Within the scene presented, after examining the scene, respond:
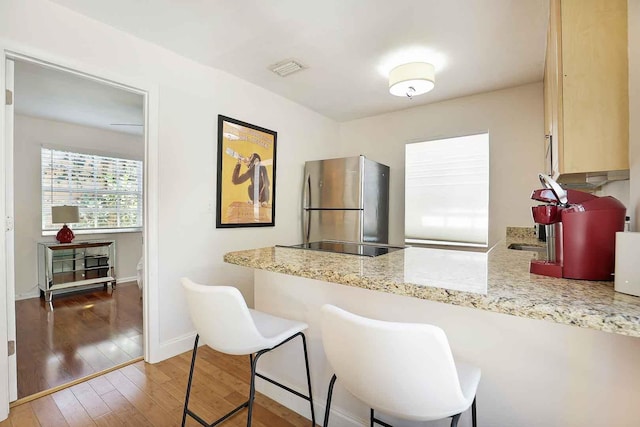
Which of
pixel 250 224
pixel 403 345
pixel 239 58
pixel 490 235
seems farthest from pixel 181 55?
pixel 490 235

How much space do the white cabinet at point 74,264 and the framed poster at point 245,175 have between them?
2766 millimetres

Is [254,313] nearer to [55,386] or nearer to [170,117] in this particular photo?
[55,386]

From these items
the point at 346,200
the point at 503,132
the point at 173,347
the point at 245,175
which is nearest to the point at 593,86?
the point at 503,132

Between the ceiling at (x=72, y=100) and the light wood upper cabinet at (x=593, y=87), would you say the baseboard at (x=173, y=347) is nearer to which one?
the ceiling at (x=72, y=100)

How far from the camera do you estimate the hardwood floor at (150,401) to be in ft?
5.34

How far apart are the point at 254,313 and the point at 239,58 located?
2065 mm

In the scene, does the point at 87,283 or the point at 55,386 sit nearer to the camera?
the point at 55,386

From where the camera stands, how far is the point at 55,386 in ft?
6.35

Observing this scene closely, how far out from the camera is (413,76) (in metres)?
2.35

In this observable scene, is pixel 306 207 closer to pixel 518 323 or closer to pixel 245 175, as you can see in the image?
pixel 245 175

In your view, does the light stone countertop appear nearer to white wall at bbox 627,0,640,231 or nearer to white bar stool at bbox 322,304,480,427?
white bar stool at bbox 322,304,480,427

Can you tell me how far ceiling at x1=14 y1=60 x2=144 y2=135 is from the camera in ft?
9.11

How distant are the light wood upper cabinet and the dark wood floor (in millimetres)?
3059

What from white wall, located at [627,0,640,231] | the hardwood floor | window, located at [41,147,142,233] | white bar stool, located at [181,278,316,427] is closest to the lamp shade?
window, located at [41,147,142,233]
